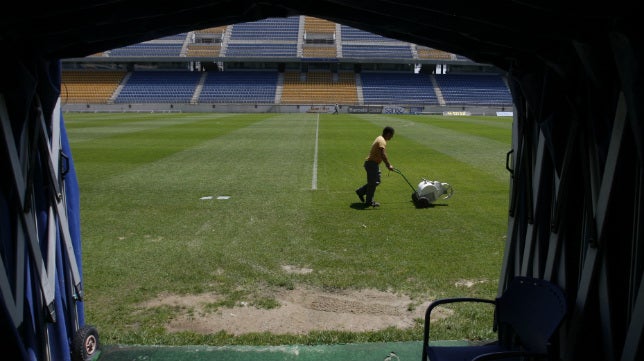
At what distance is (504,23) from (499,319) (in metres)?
2.27

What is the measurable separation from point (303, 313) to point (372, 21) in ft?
11.6

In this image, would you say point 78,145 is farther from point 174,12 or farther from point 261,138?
point 174,12

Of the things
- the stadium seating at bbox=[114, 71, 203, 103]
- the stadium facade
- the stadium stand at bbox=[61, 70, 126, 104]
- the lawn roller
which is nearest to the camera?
the lawn roller

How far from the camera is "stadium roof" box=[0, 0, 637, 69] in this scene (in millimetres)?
3018

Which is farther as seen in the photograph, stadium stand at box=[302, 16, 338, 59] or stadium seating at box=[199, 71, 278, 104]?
stadium stand at box=[302, 16, 338, 59]

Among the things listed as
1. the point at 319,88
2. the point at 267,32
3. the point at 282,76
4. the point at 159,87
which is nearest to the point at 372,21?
the point at 319,88

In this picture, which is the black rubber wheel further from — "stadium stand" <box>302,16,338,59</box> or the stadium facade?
"stadium stand" <box>302,16,338,59</box>

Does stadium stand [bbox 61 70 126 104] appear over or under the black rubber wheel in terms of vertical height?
under

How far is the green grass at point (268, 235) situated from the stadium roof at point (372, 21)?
118 inches

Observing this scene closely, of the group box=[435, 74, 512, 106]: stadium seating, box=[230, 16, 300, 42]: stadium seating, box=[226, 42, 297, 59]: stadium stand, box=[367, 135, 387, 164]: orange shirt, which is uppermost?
box=[230, 16, 300, 42]: stadium seating

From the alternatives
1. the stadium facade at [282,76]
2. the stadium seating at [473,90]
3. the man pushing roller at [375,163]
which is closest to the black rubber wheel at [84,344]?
the man pushing roller at [375,163]

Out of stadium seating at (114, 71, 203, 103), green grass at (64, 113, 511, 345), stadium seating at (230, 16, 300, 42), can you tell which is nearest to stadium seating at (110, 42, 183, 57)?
stadium seating at (114, 71, 203, 103)

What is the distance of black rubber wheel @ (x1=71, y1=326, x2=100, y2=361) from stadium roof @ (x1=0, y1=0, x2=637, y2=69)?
2385 mm

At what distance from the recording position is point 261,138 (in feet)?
89.0
